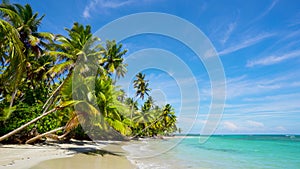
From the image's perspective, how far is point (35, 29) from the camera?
1591 cm

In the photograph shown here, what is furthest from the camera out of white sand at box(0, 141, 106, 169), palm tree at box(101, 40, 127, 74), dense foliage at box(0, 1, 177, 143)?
palm tree at box(101, 40, 127, 74)

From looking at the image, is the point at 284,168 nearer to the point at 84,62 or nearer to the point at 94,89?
the point at 94,89

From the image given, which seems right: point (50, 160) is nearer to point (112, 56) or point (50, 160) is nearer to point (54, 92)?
point (54, 92)

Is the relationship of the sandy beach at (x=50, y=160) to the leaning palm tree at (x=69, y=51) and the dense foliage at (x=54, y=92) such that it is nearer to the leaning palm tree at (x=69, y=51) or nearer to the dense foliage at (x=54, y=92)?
the dense foliage at (x=54, y=92)

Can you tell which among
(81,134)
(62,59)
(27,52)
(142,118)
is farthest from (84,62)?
(142,118)

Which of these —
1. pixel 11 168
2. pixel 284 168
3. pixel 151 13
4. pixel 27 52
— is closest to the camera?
pixel 11 168

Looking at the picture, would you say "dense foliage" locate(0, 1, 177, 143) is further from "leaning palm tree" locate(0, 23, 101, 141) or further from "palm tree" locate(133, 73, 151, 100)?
"palm tree" locate(133, 73, 151, 100)

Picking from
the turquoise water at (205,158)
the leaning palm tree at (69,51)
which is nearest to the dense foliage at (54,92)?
the leaning palm tree at (69,51)

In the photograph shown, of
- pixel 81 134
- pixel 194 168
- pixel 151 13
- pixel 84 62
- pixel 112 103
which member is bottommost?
pixel 194 168

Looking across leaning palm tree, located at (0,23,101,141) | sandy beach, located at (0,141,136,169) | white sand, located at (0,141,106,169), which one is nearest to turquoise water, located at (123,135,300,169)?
sandy beach, located at (0,141,136,169)

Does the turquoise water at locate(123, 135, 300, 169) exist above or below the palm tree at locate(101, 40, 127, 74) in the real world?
below

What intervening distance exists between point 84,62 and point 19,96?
7435 mm

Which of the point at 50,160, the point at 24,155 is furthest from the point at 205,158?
the point at 24,155

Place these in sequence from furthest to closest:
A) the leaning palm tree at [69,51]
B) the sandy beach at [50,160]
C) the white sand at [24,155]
→ the leaning palm tree at [69,51], the sandy beach at [50,160], the white sand at [24,155]
